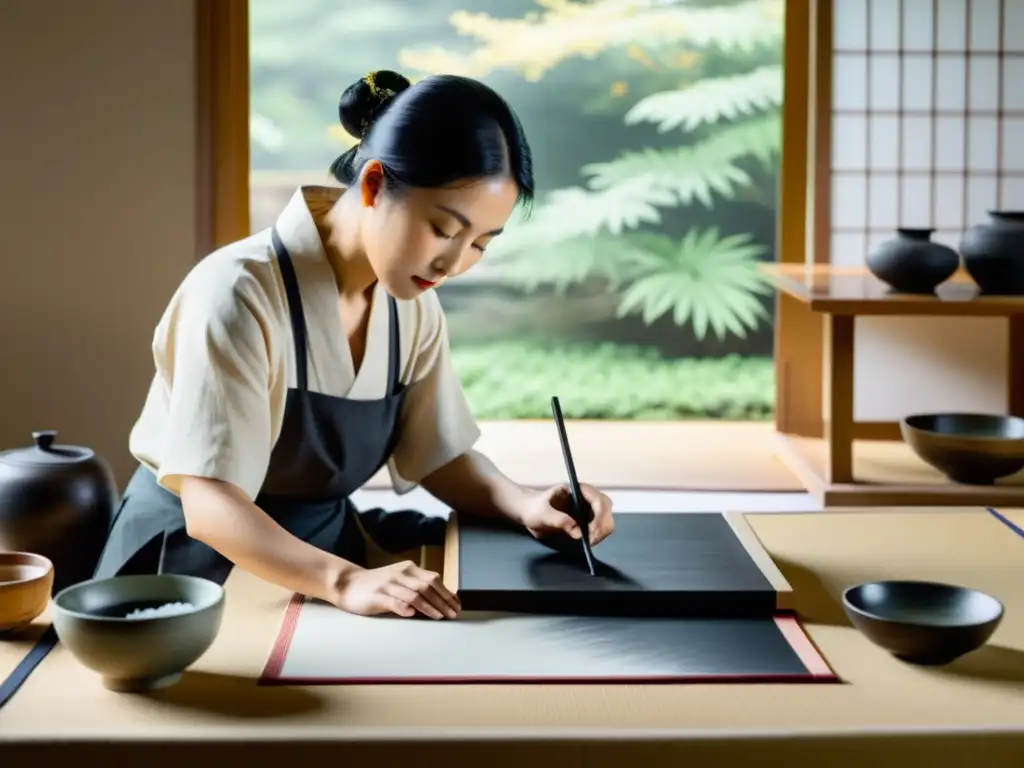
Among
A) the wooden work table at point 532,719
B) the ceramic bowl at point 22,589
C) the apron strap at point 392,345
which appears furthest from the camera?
the apron strap at point 392,345

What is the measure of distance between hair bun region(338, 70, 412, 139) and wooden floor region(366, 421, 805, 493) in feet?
6.44

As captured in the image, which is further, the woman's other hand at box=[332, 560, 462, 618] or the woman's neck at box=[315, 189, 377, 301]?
the woman's neck at box=[315, 189, 377, 301]

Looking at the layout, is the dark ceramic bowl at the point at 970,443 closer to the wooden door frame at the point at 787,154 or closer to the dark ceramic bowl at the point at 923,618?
the wooden door frame at the point at 787,154

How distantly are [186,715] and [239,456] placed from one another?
1.65 feet

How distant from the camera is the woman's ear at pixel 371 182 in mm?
1912

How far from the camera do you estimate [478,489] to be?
215 centimetres

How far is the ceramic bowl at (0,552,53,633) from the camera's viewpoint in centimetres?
158

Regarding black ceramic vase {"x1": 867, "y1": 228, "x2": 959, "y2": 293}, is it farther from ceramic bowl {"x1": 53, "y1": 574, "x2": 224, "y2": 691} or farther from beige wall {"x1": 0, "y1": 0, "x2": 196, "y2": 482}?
ceramic bowl {"x1": 53, "y1": 574, "x2": 224, "y2": 691}

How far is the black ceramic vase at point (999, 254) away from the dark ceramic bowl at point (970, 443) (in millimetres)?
421

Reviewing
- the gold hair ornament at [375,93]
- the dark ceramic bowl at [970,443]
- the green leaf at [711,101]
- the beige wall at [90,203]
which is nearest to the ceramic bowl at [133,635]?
the gold hair ornament at [375,93]

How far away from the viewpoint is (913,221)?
4426mm

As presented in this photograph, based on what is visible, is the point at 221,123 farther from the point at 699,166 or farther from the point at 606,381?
the point at 699,166

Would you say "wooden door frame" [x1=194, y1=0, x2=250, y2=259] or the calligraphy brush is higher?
"wooden door frame" [x1=194, y1=0, x2=250, y2=259]

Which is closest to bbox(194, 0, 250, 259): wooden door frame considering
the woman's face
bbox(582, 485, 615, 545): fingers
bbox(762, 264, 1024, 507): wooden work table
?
bbox(762, 264, 1024, 507): wooden work table
